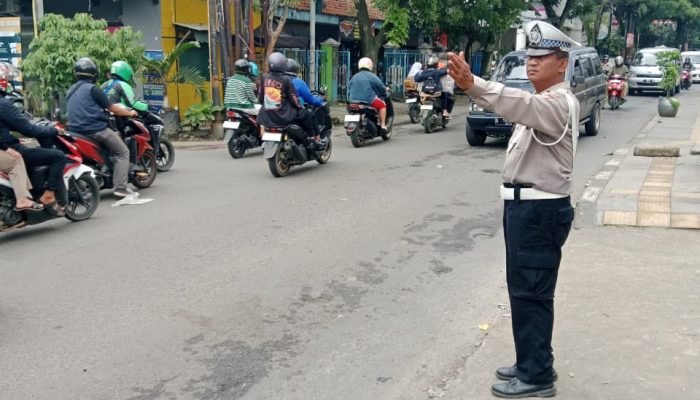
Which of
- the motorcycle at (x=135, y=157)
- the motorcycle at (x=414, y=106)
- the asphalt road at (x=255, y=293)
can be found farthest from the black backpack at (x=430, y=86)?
the motorcycle at (x=135, y=157)

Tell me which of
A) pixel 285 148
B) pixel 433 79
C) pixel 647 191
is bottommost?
pixel 647 191

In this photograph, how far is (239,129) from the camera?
1244 centimetres

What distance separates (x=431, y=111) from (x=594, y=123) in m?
3.61

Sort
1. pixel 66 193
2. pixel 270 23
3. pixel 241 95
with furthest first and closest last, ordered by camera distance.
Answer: pixel 270 23 → pixel 241 95 → pixel 66 193

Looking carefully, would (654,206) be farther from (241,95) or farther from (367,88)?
(241,95)

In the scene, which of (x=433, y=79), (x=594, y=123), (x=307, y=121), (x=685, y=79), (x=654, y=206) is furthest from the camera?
(x=685, y=79)

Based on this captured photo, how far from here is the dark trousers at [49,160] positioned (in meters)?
7.17

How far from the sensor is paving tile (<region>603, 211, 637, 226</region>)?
24.1 ft

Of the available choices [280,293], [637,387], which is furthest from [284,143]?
[637,387]

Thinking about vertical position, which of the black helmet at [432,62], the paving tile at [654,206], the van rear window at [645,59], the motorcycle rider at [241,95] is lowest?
the paving tile at [654,206]

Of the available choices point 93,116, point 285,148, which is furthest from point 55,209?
point 285,148

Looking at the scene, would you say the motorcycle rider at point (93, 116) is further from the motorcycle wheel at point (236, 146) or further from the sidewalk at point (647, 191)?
the sidewalk at point (647, 191)

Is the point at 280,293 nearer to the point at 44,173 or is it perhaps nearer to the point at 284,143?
the point at 44,173

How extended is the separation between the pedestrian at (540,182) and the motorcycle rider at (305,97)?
276 inches
